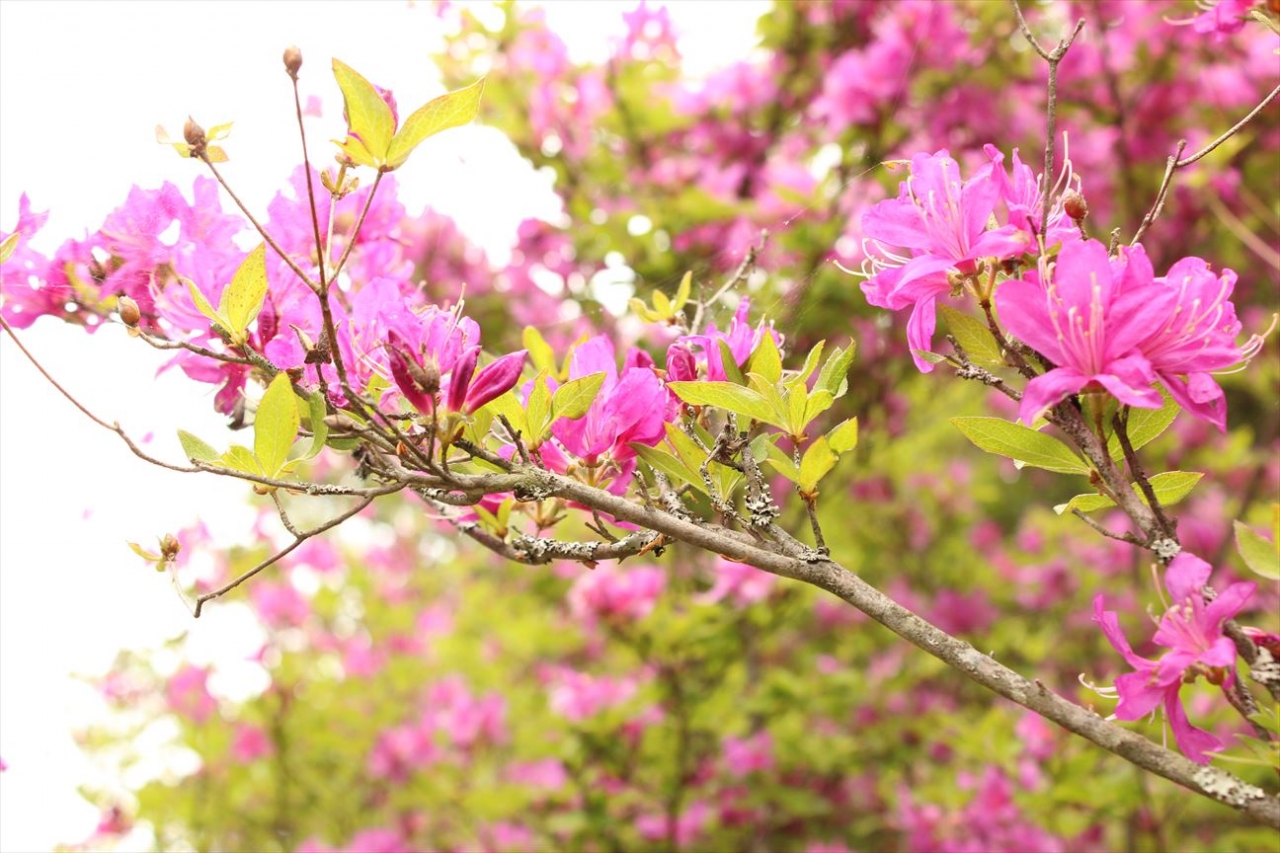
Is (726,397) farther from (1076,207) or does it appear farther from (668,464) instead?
(1076,207)

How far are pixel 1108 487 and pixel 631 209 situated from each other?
2098 mm

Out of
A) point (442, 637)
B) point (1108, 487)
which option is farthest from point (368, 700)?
point (1108, 487)

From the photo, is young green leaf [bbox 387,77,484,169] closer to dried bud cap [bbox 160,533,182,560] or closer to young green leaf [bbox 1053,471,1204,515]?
dried bud cap [bbox 160,533,182,560]

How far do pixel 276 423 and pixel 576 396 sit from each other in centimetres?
26

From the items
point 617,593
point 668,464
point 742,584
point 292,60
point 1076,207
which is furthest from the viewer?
point 742,584

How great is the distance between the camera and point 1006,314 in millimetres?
840

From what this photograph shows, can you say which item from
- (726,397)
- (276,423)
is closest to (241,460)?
(276,423)

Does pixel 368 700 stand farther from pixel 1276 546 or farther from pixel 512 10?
pixel 1276 546

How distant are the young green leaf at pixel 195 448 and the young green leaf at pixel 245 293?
0.10 m

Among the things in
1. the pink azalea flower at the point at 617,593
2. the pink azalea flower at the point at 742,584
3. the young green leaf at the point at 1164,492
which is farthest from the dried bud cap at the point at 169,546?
the pink azalea flower at the point at 742,584

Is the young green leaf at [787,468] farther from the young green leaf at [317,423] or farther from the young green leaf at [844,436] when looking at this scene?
the young green leaf at [317,423]

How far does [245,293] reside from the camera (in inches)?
36.1

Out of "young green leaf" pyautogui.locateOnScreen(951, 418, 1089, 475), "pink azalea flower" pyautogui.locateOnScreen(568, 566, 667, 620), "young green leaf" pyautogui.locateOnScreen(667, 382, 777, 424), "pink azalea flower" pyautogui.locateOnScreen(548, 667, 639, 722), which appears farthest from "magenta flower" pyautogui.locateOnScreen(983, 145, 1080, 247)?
"pink azalea flower" pyautogui.locateOnScreen(548, 667, 639, 722)

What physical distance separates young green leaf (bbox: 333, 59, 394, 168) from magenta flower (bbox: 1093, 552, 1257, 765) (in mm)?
668
